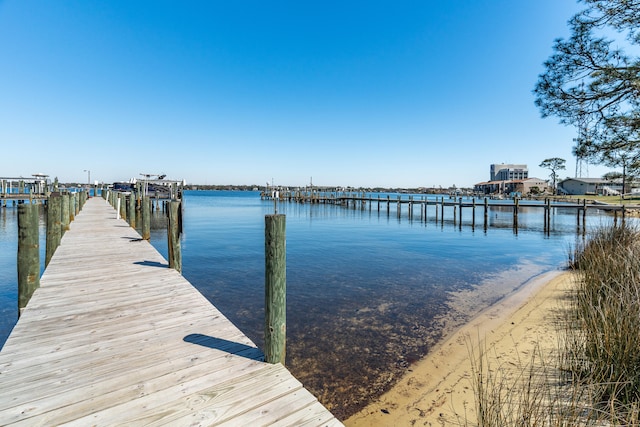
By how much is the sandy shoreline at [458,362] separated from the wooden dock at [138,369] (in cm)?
188

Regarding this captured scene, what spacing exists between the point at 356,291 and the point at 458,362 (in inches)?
161

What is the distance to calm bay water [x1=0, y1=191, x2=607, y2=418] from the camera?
17.3 ft

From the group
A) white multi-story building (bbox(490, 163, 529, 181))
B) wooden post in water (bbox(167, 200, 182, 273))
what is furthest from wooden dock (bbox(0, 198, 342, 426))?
white multi-story building (bbox(490, 163, 529, 181))

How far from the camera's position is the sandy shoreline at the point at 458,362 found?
4.02m

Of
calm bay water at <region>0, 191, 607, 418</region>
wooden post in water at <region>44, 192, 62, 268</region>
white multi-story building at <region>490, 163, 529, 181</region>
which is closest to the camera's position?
calm bay water at <region>0, 191, 607, 418</region>

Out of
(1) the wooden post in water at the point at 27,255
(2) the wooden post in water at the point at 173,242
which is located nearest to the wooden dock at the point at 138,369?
(1) the wooden post in water at the point at 27,255

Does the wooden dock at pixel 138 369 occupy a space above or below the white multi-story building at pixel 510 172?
below

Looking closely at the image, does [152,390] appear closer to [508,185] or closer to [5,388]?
[5,388]

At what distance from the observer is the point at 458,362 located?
530cm

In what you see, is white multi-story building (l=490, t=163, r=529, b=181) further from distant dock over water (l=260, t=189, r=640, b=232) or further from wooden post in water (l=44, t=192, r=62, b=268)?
wooden post in water (l=44, t=192, r=62, b=268)

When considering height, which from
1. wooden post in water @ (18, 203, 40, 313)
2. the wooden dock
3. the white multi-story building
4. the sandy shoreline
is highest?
the white multi-story building

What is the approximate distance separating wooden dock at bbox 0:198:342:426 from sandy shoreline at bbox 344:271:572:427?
1881mm

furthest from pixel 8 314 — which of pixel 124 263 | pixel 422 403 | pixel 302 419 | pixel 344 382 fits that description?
pixel 422 403

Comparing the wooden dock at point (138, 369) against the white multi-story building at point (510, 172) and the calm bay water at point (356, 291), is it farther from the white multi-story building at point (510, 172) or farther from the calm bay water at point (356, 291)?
the white multi-story building at point (510, 172)
